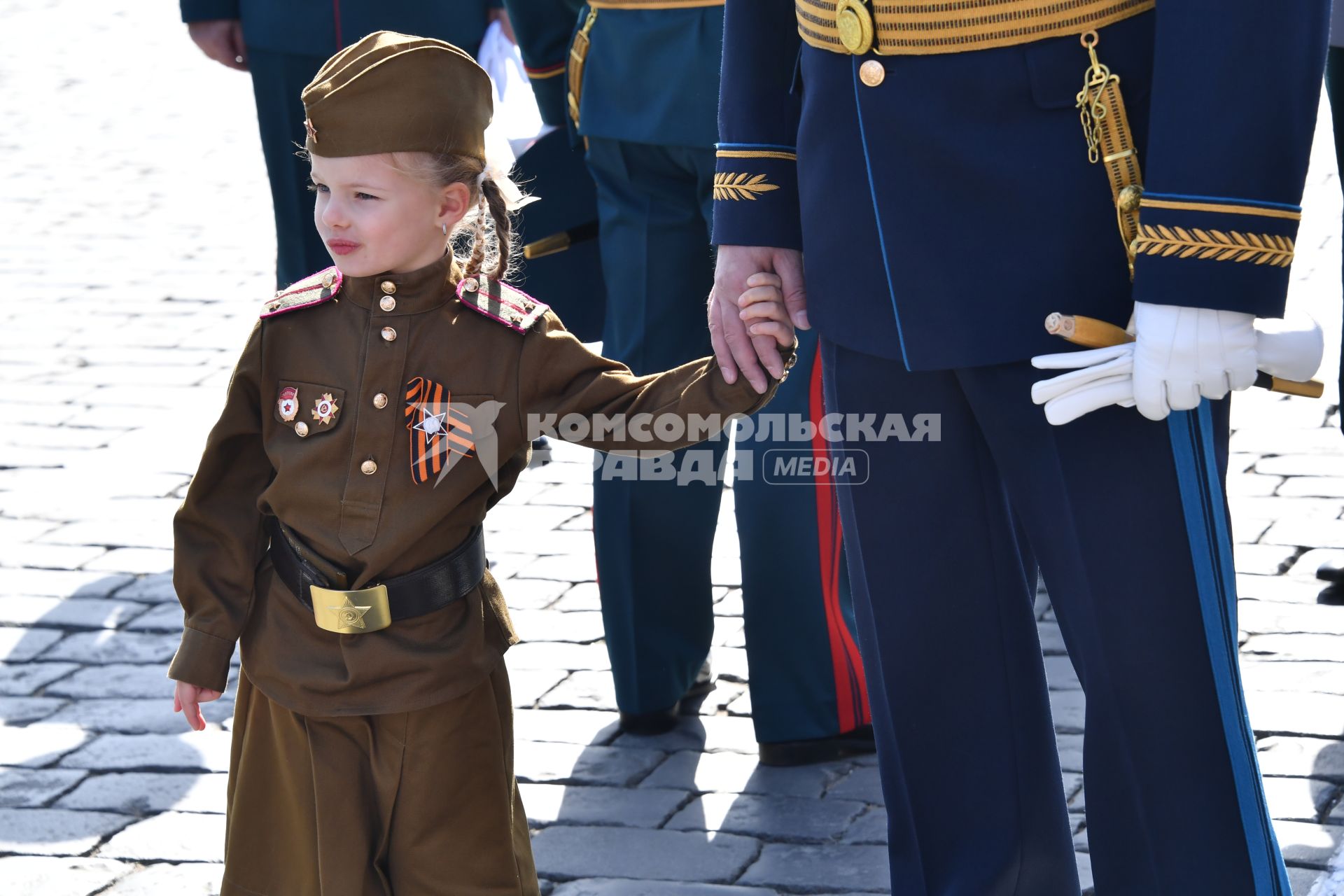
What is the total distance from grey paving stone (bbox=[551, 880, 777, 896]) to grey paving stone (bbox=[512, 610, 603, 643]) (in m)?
1.09

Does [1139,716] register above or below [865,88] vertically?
below

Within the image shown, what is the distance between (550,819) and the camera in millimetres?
3295

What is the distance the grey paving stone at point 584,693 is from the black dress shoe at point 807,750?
1.39 ft

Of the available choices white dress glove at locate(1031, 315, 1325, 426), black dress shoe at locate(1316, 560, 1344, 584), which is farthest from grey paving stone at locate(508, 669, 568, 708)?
white dress glove at locate(1031, 315, 1325, 426)

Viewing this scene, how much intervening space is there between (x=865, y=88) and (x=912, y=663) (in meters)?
0.78

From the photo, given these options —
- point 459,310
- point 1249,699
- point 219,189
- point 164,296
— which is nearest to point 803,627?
point 1249,699

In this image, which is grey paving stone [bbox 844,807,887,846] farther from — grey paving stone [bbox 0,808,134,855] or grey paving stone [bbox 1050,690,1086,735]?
grey paving stone [bbox 0,808,134,855]

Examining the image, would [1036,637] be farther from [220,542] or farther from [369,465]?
[220,542]

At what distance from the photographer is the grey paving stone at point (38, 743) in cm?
362

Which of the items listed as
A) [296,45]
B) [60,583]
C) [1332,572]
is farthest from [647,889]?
[296,45]

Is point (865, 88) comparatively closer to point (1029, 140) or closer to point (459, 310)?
point (1029, 140)

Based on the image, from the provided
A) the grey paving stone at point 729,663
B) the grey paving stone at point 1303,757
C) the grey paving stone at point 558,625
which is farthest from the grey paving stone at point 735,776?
the grey paving stone at point 1303,757

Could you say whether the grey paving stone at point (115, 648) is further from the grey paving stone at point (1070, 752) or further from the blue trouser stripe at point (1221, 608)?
the blue trouser stripe at point (1221, 608)

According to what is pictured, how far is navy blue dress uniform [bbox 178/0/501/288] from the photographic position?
183 inches
